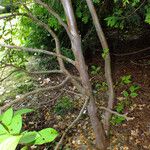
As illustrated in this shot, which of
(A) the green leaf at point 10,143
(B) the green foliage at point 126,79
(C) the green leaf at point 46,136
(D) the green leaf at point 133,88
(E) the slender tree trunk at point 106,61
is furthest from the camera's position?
(B) the green foliage at point 126,79

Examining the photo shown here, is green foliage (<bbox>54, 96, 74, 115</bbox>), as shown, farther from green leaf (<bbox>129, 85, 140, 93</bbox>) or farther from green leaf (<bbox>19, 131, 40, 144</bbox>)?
green leaf (<bbox>19, 131, 40, 144</bbox>)

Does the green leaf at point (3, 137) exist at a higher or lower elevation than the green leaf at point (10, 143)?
higher

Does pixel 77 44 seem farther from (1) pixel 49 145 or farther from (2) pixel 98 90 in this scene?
(2) pixel 98 90

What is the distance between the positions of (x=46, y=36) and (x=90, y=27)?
97cm

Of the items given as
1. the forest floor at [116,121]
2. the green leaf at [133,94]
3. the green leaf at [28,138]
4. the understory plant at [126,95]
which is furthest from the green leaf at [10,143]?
the green leaf at [133,94]

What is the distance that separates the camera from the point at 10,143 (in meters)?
0.83

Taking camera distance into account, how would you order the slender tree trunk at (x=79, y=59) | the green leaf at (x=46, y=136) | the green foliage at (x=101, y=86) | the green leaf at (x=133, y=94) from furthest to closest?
1. the green foliage at (x=101, y=86)
2. the green leaf at (x=133, y=94)
3. the slender tree trunk at (x=79, y=59)
4. the green leaf at (x=46, y=136)

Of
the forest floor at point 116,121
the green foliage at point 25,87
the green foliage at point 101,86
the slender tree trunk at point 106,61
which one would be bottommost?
the forest floor at point 116,121

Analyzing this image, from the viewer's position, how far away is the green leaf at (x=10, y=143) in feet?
2.67

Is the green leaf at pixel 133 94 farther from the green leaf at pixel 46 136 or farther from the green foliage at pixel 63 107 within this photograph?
the green leaf at pixel 46 136

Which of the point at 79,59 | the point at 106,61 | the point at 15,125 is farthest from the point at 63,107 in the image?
the point at 15,125

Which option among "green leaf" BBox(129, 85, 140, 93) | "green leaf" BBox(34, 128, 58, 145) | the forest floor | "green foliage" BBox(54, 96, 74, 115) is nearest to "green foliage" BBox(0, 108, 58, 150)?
"green leaf" BBox(34, 128, 58, 145)

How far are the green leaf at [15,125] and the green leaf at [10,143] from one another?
8 cm

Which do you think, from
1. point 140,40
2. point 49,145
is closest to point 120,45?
point 140,40
